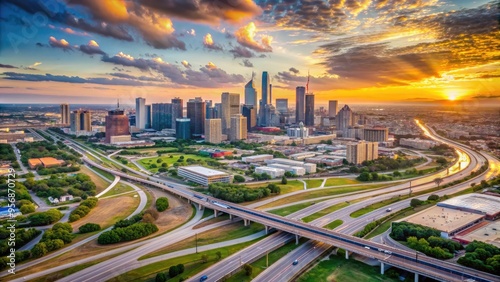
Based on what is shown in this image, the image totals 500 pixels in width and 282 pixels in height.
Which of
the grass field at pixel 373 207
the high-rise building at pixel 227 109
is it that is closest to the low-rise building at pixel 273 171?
the grass field at pixel 373 207

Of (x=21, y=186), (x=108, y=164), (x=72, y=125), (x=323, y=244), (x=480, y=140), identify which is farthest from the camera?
(x=72, y=125)

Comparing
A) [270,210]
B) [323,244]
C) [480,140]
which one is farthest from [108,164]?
[480,140]

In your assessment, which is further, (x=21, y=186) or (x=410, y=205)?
(x=21, y=186)

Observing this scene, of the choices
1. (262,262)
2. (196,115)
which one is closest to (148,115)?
(196,115)

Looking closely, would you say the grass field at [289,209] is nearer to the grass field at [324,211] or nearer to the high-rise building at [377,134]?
the grass field at [324,211]

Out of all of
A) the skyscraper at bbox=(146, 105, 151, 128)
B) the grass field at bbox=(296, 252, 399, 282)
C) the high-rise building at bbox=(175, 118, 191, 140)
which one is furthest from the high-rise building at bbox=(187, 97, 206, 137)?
the grass field at bbox=(296, 252, 399, 282)

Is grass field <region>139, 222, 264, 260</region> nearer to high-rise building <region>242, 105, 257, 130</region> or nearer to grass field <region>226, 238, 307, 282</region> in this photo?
grass field <region>226, 238, 307, 282</region>

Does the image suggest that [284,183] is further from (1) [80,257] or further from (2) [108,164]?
(2) [108,164]
